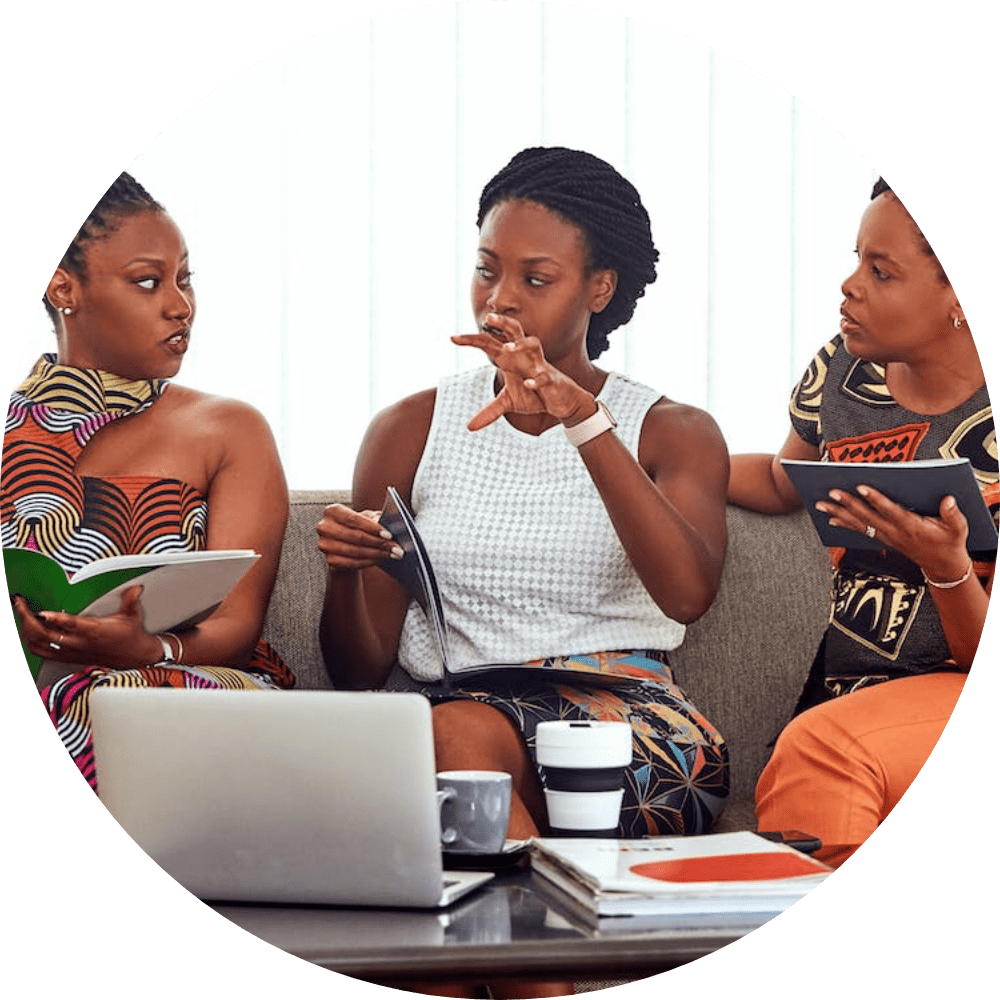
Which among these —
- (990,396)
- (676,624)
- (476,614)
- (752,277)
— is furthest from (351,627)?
(990,396)

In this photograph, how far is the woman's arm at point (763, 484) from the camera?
2.72 metres

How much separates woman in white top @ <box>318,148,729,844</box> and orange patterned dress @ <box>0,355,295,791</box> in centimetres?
25

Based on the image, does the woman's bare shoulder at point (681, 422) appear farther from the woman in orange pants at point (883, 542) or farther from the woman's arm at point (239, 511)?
the woman's arm at point (239, 511)

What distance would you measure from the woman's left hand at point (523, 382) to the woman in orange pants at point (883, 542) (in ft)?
1.41

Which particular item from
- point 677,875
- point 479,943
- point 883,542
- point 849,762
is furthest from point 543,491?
point 479,943

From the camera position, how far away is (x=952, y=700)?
7.85 ft

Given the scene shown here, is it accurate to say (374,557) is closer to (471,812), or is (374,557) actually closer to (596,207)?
(596,207)

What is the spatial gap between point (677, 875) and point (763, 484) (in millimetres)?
1217

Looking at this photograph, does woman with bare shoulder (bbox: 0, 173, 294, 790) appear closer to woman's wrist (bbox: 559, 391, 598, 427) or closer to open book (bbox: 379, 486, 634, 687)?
open book (bbox: 379, 486, 634, 687)

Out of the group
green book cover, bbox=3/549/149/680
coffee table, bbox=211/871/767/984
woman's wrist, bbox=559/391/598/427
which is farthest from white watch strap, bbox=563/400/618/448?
coffee table, bbox=211/871/767/984

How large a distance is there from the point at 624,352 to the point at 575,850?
105 cm

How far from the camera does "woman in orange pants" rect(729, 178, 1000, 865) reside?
90.6 inches

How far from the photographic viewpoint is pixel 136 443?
2588 mm

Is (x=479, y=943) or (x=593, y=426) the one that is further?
(x=593, y=426)
